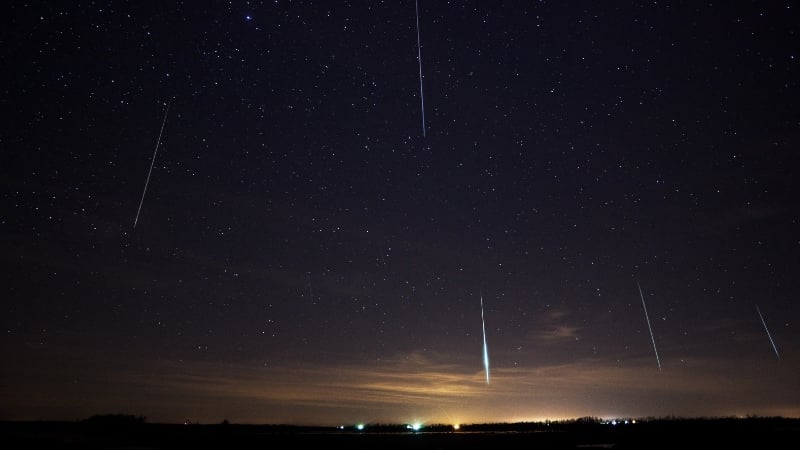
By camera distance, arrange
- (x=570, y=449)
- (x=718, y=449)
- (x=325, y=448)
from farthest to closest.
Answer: (x=325, y=448) < (x=570, y=449) < (x=718, y=449)

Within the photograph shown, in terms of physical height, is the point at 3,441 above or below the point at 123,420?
below

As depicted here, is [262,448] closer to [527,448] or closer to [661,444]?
[527,448]

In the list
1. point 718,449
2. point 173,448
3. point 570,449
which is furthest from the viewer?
point 173,448

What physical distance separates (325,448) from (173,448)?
830 cm

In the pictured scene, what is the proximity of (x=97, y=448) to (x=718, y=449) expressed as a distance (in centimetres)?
2955

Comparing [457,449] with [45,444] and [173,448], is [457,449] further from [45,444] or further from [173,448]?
[45,444]

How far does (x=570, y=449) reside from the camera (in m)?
27.1

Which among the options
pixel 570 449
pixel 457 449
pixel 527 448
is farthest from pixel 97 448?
pixel 570 449

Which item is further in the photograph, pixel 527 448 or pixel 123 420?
pixel 123 420

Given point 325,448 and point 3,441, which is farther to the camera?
point 325,448

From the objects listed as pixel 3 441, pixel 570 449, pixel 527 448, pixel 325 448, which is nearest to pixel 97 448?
pixel 3 441

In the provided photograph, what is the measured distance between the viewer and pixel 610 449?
1072 inches

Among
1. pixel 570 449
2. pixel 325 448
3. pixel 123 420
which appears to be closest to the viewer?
pixel 570 449

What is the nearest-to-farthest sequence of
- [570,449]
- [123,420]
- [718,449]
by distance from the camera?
[718,449] < [570,449] < [123,420]
